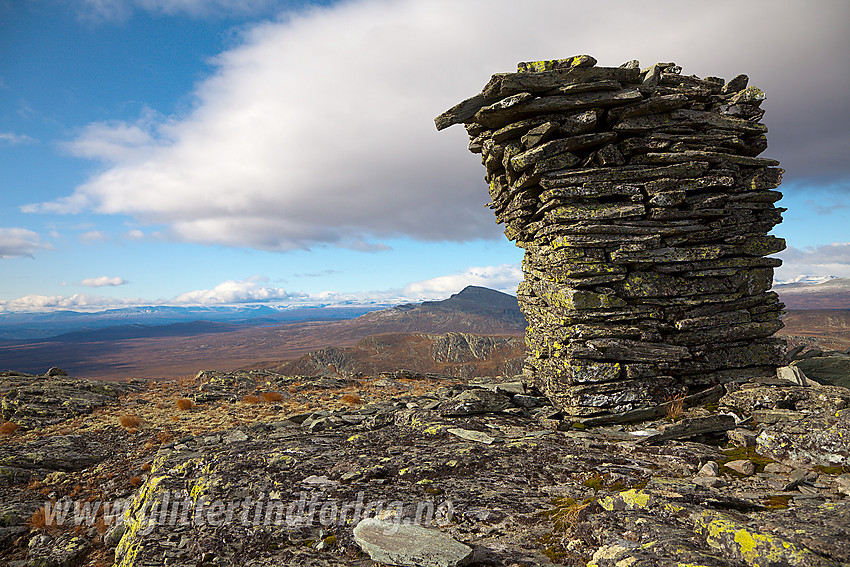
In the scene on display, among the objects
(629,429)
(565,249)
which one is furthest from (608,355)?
(565,249)

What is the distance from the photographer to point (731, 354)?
646 inches

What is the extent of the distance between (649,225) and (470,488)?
41.5ft

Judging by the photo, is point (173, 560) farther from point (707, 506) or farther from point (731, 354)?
point (731, 354)

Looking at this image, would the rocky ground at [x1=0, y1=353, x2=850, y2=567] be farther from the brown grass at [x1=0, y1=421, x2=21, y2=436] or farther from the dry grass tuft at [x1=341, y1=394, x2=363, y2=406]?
the dry grass tuft at [x1=341, y1=394, x2=363, y2=406]

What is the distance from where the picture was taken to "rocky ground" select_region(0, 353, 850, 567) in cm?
678

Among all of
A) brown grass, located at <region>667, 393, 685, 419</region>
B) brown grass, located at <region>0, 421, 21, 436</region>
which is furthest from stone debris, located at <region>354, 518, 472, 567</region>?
brown grass, located at <region>0, 421, 21, 436</region>

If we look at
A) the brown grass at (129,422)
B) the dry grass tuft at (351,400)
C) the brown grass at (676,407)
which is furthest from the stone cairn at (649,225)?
the brown grass at (129,422)

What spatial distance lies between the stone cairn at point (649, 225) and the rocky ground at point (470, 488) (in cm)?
149

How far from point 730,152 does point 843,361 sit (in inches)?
423

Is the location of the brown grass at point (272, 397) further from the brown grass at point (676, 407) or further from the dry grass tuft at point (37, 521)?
the brown grass at point (676, 407)

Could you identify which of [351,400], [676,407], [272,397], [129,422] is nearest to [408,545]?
[676,407]

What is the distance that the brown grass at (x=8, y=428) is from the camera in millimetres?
21750

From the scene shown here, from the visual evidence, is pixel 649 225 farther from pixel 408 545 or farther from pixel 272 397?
pixel 272 397

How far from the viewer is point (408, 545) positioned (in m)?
7.23
